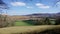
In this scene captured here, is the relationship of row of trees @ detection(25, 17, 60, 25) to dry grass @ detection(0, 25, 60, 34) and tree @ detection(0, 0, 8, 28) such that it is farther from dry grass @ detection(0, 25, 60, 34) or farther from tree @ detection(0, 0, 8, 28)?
tree @ detection(0, 0, 8, 28)

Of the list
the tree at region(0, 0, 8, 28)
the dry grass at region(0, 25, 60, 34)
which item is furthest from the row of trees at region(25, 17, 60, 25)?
the tree at region(0, 0, 8, 28)

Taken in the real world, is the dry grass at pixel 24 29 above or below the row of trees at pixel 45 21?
below

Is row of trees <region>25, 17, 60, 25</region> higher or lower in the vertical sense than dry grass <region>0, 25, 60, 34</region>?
higher

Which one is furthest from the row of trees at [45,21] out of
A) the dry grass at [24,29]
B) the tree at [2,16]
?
the tree at [2,16]

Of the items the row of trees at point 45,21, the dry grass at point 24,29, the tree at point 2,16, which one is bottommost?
the dry grass at point 24,29

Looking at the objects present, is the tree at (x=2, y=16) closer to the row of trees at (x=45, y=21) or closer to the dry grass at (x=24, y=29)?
the dry grass at (x=24, y=29)

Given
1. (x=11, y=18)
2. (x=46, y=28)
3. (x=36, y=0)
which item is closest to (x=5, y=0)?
(x=11, y=18)

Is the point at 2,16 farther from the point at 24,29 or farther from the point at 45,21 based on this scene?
the point at 45,21

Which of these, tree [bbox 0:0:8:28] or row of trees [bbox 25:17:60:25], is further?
row of trees [bbox 25:17:60:25]

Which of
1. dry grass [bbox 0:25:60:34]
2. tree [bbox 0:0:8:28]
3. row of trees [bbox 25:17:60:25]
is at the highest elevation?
tree [bbox 0:0:8:28]

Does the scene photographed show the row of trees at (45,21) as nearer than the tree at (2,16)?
No

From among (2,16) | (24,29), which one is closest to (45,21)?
(24,29)
